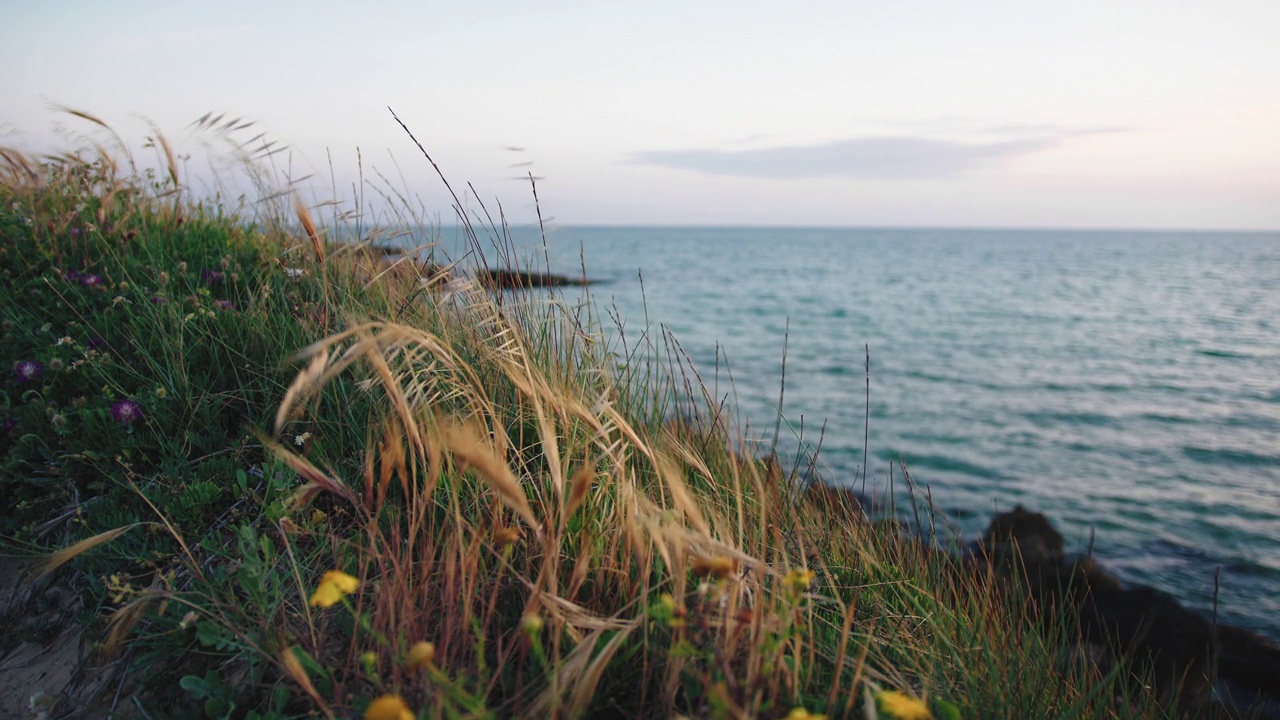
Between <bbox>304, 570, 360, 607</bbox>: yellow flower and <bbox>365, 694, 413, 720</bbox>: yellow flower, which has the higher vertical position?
<bbox>304, 570, 360, 607</bbox>: yellow flower

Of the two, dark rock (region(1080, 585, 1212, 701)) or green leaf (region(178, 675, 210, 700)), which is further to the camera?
dark rock (region(1080, 585, 1212, 701))

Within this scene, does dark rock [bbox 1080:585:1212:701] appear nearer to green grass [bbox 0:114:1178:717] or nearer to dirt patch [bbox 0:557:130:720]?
green grass [bbox 0:114:1178:717]

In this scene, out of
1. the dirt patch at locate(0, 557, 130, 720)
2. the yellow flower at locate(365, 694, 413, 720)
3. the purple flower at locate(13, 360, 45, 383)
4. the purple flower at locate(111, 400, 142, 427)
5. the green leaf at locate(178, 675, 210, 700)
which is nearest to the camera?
the yellow flower at locate(365, 694, 413, 720)

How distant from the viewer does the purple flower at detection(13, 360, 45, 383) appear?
2.79 m

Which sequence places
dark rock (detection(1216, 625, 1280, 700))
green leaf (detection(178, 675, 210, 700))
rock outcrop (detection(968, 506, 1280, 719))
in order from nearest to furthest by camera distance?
green leaf (detection(178, 675, 210, 700)) < rock outcrop (detection(968, 506, 1280, 719)) < dark rock (detection(1216, 625, 1280, 700))

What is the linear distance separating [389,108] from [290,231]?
201 centimetres

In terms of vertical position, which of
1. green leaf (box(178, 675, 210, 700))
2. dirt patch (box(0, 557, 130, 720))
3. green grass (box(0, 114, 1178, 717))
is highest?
green grass (box(0, 114, 1178, 717))

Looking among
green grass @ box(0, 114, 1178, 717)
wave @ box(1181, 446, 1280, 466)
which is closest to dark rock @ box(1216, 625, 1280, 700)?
green grass @ box(0, 114, 1178, 717)

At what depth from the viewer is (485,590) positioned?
1.79m

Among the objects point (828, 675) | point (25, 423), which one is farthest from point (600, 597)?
point (25, 423)

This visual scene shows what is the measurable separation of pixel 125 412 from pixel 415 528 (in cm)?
158

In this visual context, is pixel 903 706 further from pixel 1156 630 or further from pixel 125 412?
pixel 1156 630

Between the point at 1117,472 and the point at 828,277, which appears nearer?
the point at 1117,472

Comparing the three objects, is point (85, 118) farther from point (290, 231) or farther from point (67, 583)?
point (67, 583)
